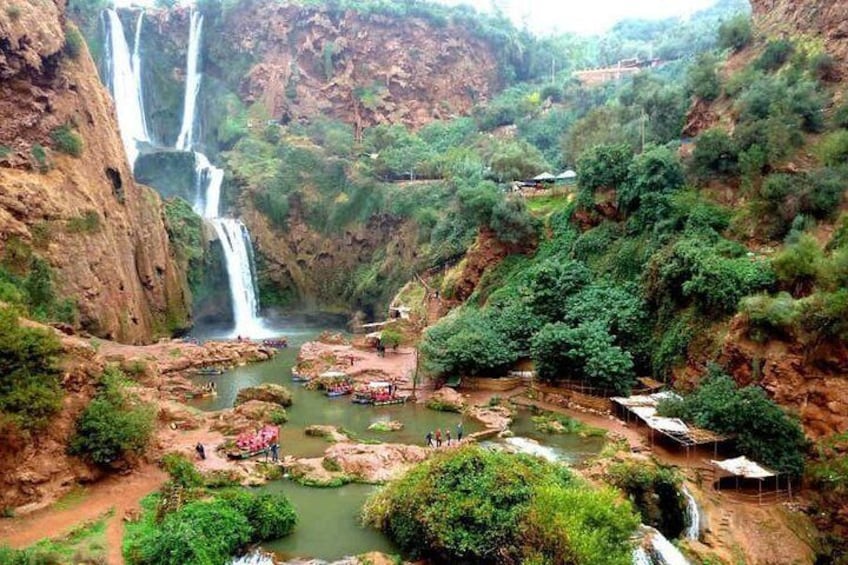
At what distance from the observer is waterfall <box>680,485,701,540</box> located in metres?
19.4

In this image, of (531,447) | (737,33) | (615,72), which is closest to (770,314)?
(531,447)

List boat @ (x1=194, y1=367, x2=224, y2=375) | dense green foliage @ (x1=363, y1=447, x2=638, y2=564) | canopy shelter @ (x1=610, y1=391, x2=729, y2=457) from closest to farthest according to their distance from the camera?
dense green foliage @ (x1=363, y1=447, x2=638, y2=564)
canopy shelter @ (x1=610, y1=391, x2=729, y2=457)
boat @ (x1=194, y1=367, x2=224, y2=375)

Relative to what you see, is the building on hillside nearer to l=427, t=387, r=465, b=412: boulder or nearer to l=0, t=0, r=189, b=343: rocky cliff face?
l=0, t=0, r=189, b=343: rocky cliff face

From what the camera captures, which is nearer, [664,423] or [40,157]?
[664,423]

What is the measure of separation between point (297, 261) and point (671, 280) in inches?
1436

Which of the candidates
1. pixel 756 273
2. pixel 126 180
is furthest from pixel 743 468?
pixel 126 180

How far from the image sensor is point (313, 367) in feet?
125

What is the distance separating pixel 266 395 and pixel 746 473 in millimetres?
20044

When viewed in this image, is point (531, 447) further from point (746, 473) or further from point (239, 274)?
point (239, 274)

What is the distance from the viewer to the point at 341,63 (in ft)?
246

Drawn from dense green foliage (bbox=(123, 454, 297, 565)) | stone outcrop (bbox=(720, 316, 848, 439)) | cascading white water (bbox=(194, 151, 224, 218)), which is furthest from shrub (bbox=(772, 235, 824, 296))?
cascading white water (bbox=(194, 151, 224, 218))

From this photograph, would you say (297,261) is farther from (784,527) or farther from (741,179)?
(784,527)

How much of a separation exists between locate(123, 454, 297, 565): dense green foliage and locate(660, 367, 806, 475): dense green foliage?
46.8 feet

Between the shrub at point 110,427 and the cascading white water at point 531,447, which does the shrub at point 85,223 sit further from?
the cascading white water at point 531,447
